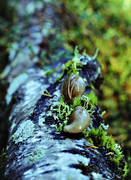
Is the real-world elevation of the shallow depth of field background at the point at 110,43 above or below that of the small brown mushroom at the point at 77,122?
above

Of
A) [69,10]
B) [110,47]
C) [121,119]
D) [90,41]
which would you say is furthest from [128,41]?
[121,119]

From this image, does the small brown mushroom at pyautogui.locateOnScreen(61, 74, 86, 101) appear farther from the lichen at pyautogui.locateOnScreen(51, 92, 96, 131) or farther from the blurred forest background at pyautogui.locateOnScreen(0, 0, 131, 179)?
the blurred forest background at pyautogui.locateOnScreen(0, 0, 131, 179)

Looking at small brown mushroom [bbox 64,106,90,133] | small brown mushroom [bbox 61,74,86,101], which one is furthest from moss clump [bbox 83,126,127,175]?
small brown mushroom [bbox 61,74,86,101]

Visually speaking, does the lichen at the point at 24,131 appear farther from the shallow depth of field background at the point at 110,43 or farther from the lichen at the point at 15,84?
the shallow depth of field background at the point at 110,43

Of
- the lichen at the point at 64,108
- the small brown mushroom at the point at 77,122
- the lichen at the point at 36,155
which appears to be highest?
the lichen at the point at 64,108

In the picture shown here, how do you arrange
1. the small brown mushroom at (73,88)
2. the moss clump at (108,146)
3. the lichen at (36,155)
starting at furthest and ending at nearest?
the small brown mushroom at (73,88)
the moss clump at (108,146)
the lichen at (36,155)

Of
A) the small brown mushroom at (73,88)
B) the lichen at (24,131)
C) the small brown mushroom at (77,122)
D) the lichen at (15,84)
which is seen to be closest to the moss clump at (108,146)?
the small brown mushroom at (77,122)

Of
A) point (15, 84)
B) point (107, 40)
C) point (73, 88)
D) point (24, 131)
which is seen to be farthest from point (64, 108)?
point (107, 40)
